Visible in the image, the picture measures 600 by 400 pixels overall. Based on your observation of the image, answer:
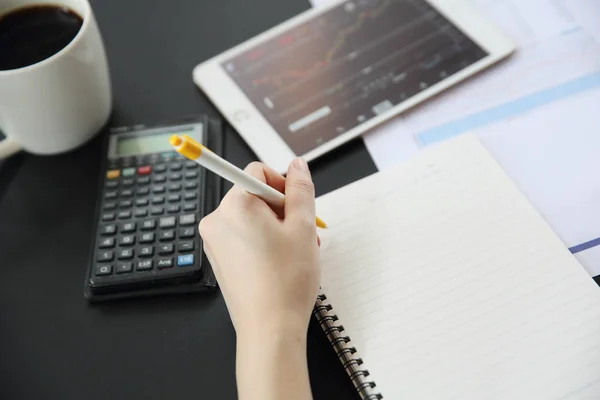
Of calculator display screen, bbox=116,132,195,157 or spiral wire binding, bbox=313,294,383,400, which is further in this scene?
calculator display screen, bbox=116,132,195,157

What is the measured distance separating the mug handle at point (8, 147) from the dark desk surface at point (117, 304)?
0.03 m

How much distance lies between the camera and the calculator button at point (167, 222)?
503 mm

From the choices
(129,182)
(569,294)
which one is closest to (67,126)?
(129,182)

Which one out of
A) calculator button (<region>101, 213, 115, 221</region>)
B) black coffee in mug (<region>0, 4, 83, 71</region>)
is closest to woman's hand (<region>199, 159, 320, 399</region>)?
calculator button (<region>101, 213, 115, 221</region>)

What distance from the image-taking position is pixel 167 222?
50cm

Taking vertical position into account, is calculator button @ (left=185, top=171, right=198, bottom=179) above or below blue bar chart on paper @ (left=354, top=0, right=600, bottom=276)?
below

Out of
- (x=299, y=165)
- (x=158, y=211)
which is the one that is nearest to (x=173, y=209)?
(x=158, y=211)

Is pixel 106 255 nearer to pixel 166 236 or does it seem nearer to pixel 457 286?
pixel 166 236

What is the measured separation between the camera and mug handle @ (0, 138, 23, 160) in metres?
0.55

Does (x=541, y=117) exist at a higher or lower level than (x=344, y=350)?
higher

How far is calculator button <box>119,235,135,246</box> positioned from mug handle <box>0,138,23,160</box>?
0.47 feet

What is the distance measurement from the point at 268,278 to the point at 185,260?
0.09 meters

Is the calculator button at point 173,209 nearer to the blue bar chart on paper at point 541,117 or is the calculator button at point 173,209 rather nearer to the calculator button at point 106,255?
the calculator button at point 106,255

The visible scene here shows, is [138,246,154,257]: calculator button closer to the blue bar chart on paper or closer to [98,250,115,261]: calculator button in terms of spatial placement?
[98,250,115,261]: calculator button
